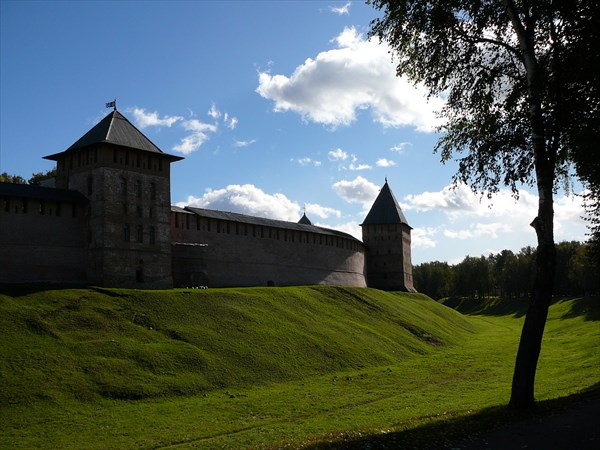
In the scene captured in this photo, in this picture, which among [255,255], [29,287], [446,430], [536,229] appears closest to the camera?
[446,430]

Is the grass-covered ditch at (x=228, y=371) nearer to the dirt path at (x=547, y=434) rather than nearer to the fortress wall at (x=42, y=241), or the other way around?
the dirt path at (x=547, y=434)

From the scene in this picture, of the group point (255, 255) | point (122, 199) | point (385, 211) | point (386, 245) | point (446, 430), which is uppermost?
point (385, 211)

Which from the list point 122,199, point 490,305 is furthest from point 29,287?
point 490,305

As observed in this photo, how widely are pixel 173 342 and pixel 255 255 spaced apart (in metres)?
15.5

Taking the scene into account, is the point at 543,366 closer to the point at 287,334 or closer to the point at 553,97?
the point at 287,334

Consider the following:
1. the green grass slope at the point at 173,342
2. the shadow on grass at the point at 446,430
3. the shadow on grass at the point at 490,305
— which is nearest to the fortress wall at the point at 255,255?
the green grass slope at the point at 173,342

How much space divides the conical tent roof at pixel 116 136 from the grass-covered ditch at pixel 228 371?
7.57 meters

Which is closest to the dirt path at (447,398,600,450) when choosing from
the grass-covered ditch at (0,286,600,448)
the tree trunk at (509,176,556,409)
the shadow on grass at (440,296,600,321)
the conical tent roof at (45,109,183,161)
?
the tree trunk at (509,176,556,409)

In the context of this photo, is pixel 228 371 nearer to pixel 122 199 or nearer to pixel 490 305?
pixel 122 199

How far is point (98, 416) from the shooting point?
15.5 metres

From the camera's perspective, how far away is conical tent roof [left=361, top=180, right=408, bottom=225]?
175ft

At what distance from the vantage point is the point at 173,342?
2142 centimetres

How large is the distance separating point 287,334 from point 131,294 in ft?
22.6

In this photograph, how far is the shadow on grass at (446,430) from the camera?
8.71 metres
